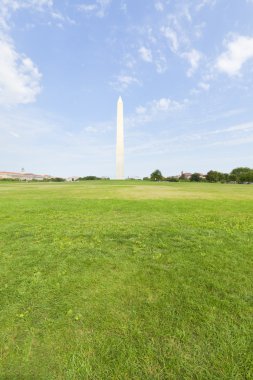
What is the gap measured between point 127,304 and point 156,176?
9693 cm

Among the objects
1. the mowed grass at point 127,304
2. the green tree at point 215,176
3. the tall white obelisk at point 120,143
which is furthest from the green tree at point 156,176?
the mowed grass at point 127,304

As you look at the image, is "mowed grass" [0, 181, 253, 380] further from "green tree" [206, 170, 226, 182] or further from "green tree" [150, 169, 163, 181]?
"green tree" [206, 170, 226, 182]

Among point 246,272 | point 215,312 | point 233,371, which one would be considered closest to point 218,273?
point 246,272

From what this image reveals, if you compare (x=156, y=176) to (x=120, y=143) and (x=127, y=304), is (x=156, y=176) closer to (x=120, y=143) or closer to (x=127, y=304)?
(x=120, y=143)

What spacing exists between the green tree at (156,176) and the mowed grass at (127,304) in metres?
92.1

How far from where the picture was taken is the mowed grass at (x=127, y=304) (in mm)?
3094

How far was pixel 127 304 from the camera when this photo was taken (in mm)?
4211

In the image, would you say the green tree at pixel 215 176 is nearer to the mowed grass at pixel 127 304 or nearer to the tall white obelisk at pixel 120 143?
the tall white obelisk at pixel 120 143

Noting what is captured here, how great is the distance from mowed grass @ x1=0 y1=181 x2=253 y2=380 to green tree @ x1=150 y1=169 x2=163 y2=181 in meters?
92.1

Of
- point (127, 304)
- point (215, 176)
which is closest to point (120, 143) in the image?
point (215, 176)

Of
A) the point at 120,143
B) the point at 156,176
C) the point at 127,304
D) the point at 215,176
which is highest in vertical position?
the point at 120,143

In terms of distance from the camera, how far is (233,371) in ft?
9.62

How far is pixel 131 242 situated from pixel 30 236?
138 inches

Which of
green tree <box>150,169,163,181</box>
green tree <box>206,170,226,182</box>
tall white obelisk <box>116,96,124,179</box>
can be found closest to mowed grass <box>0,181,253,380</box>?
tall white obelisk <box>116,96,124,179</box>
